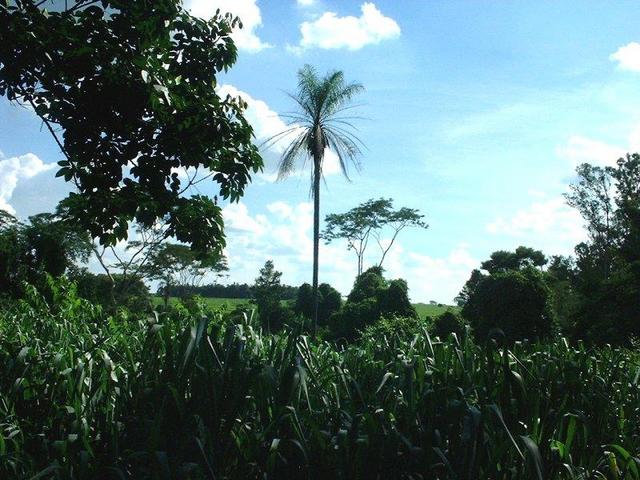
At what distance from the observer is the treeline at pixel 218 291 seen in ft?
130

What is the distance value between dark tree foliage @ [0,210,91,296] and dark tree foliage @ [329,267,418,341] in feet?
42.5

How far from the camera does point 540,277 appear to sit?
20.5m

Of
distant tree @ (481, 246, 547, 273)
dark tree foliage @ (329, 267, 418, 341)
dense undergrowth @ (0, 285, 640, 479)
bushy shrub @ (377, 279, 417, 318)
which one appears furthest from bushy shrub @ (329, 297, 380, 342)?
dense undergrowth @ (0, 285, 640, 479)

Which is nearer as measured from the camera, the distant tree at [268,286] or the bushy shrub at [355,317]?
the bushy shrub at [355,317]

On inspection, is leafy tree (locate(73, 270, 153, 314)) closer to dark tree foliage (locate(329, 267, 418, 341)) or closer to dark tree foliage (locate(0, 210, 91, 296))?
dark tree foliage (locate(0, 210, 91, 296))

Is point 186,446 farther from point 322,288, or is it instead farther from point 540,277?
point 322,288

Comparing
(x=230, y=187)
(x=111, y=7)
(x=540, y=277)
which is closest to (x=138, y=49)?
(x=111, y=7)

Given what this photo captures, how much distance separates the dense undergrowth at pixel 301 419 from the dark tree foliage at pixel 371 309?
25326 millimetres

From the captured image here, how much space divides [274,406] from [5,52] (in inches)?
163

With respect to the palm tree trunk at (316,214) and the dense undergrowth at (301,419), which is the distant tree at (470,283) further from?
the dense undergrowth at (301,419)

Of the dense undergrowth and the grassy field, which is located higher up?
the grassy field

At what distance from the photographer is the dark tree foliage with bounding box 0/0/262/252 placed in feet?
17.5

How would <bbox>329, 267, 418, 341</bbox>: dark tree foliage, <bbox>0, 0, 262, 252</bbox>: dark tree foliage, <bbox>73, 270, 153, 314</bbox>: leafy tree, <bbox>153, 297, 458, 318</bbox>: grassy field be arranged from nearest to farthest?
<bbox>0, 0, 262, 252</bbox>: dark tree foliage < <bbox>153, 297, 458, 318</bbox>: grassy field < <bbox>73, 270, 153, 314</bbox>: leafy tree < <bbox>329, 267, 418, 341</bbox>: dark tree foliage

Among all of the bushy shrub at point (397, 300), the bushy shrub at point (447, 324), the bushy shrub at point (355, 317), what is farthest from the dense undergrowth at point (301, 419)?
the bushy shrub at point (355, 317)
